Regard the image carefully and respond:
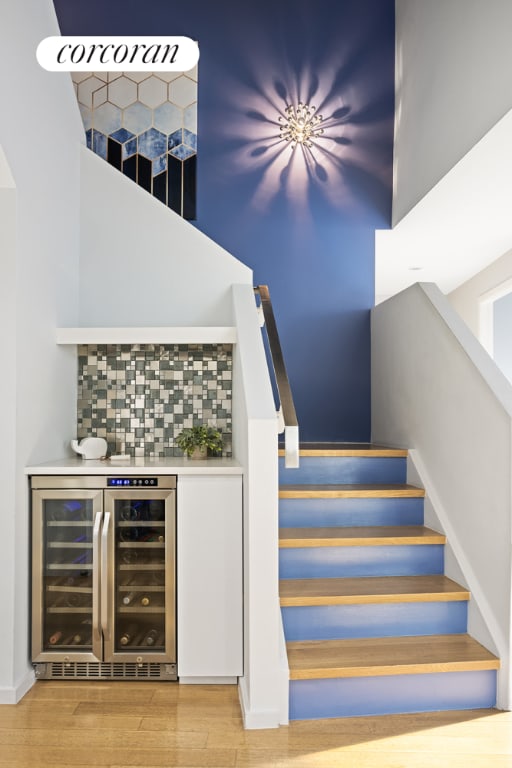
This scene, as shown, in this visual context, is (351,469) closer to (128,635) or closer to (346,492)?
(346,492)

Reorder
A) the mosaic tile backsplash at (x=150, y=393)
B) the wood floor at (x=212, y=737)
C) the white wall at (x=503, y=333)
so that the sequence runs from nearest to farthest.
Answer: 1. the wood floor at (x=212, y=737)
2. the mosaic tile backsplash at (x=150, y=393)
3. the white wall at (x=503, y=333)

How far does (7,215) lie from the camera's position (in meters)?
2.88

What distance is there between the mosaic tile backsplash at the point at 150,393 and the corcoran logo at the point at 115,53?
6.68 ft

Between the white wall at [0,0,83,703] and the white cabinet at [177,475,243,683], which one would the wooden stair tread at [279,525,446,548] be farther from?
the white wall at [0,0,83,703]

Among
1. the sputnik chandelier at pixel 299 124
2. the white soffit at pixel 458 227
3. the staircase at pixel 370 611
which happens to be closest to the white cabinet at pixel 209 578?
the staircase at pixel 370 611

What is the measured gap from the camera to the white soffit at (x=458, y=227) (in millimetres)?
3645

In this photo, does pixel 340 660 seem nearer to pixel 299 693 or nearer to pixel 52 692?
pixel 299 693

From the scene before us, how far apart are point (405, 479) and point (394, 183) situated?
240 cm

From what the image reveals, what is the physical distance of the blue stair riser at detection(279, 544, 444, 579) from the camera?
10.4 ft

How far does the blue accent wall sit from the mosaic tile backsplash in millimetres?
1288

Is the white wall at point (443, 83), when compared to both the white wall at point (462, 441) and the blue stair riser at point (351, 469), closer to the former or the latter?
the white wall at point (462, 441)

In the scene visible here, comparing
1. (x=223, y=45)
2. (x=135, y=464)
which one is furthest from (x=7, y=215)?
(x=223, y=45)

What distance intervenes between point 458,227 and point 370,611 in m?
3.25

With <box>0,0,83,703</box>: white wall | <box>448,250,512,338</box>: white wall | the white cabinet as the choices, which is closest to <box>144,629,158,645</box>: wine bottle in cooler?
the white cabinet
